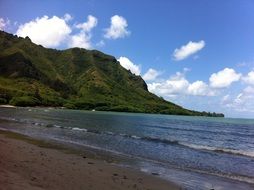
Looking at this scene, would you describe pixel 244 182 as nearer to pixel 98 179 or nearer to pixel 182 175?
pixel 182 175

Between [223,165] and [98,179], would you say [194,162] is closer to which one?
[223,165]

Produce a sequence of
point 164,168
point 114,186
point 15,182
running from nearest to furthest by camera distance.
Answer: point 15,182 < point 114,186 < point 164,168

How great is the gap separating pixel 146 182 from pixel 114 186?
3.52 meters

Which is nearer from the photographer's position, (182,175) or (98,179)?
(98,179)

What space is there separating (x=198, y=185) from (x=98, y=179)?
23.3ft

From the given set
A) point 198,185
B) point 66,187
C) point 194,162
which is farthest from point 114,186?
point 194,162

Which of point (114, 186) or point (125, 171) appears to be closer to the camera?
point (114, 186)

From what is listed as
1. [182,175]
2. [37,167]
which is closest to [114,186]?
[37,167]

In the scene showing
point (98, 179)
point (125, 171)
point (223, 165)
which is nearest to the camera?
point (98, 179)

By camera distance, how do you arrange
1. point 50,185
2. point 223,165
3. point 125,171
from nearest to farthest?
point 50,185 → point 125,171 → point 223,165

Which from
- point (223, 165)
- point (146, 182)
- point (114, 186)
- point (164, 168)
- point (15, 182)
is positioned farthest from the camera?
point (223, 165)

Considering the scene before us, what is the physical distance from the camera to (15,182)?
50.2ft

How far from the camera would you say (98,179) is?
20.5 metres

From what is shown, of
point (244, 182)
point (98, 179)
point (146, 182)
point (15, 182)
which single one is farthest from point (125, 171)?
point (15, 182)
